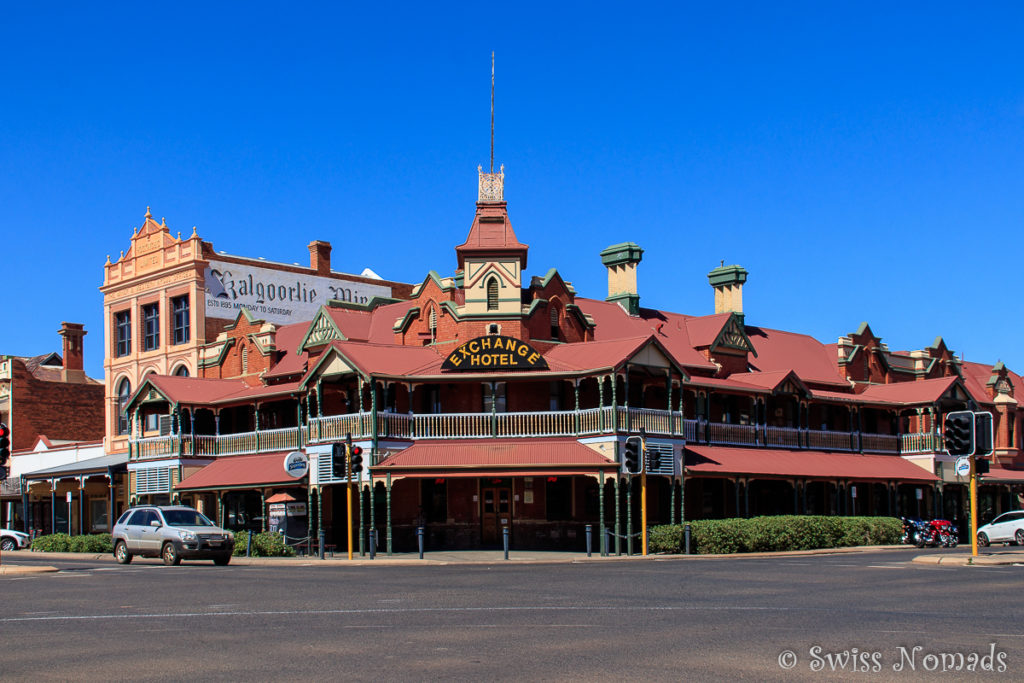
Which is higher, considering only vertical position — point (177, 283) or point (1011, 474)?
point (177, 283)

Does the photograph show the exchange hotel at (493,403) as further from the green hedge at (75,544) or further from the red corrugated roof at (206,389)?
the green hedge at (75,544)

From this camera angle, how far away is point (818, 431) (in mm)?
49875

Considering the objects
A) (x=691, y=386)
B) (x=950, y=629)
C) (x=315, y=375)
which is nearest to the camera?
(x=950, y=629)

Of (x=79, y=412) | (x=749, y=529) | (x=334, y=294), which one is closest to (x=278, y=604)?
(x=749, y=529)

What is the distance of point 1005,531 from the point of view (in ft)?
135

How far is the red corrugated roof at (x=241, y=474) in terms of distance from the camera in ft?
137

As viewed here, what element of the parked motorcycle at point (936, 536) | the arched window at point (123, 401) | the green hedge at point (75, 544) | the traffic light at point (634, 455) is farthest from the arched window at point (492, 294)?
the arched window at point (123, 401)

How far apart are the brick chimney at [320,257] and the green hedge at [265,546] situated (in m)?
24.9

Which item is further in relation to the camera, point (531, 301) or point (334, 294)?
point (334, 294)

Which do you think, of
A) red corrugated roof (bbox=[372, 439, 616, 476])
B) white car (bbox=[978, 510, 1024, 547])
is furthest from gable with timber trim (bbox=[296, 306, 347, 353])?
white car (bbox=[978, 510, 1024, 547])

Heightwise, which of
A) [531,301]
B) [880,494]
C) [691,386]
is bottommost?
[880,494]

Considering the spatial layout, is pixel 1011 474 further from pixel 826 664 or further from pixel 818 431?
pixel 826 664

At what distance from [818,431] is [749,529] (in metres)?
15.5

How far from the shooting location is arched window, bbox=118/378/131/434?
56.8 meters
